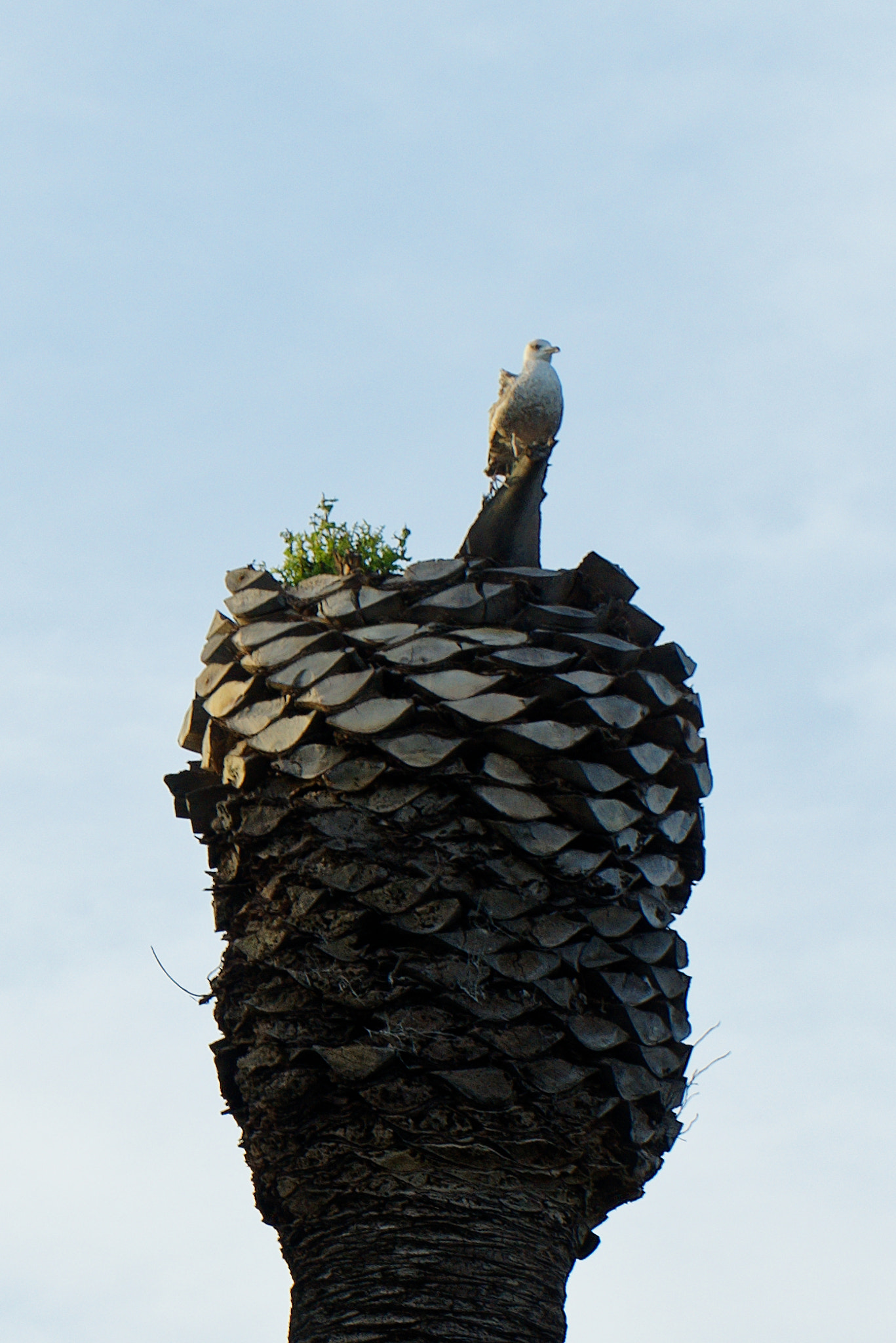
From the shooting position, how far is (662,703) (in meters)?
4.02

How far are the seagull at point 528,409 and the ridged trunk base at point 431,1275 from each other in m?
1.78

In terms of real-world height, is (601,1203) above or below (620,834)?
below

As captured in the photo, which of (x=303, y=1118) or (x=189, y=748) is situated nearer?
(x=303, y=1118)

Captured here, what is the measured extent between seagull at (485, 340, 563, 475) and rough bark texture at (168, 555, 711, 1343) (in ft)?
1.07

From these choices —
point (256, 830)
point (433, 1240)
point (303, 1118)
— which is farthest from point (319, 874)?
point (433, 1240)

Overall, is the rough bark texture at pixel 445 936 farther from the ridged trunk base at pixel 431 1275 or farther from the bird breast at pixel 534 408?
the bird breast at pixel 534 408

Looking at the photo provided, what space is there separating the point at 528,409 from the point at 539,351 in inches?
9.0

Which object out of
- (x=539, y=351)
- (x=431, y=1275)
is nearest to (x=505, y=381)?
(x=539, y=351)

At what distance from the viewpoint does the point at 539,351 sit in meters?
4.28

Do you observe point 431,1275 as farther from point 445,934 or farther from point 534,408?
point 534,408

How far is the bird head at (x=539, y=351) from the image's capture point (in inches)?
167

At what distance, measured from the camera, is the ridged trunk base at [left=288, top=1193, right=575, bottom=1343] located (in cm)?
345

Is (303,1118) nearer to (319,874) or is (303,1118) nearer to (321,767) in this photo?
(319,874)

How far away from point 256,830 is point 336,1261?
0.95 metres
